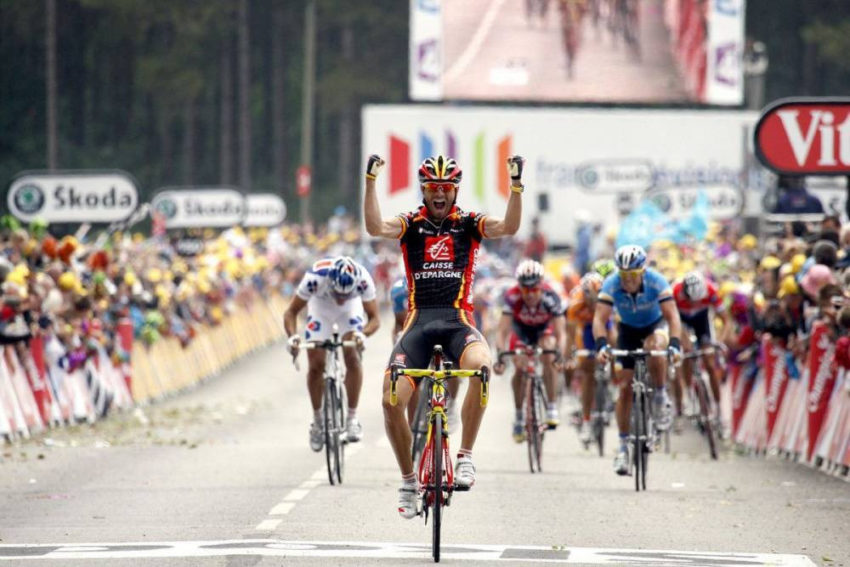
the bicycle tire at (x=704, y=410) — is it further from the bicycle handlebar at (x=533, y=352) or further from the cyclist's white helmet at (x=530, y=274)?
the cyclist's white helmet at (x=530, y=274)

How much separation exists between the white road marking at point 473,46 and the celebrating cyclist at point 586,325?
30.9 m

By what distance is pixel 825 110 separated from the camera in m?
17.6

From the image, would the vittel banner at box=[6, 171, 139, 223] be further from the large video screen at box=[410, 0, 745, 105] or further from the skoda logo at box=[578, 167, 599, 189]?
the large video screen at box=[410, 0, 745, 105]

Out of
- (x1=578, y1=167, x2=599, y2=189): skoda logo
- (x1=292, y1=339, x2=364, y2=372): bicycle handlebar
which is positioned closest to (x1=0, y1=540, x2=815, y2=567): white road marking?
(x1=292, y1=339, x2=364, y2=372): bicycle handlebar

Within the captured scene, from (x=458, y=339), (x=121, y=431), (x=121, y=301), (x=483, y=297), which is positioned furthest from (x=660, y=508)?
(x=483, y=297)

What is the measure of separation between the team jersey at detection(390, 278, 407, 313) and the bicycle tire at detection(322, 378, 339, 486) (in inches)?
84.6

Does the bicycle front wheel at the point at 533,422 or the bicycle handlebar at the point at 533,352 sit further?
the bicycle handlebar at the point at 533,352

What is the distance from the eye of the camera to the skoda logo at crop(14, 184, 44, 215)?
2753cm

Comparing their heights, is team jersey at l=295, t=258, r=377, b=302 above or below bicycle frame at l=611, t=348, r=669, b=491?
above

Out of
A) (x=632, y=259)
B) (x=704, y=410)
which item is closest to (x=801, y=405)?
(x=704, y=410)

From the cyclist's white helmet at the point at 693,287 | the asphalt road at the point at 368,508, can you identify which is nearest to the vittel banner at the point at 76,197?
the asphalt road at the point at 368,508

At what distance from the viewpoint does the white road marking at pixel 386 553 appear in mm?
11227

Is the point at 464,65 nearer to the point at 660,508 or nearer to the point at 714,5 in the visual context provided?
the point at 714,5

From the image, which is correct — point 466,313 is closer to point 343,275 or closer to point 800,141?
point 343,275
